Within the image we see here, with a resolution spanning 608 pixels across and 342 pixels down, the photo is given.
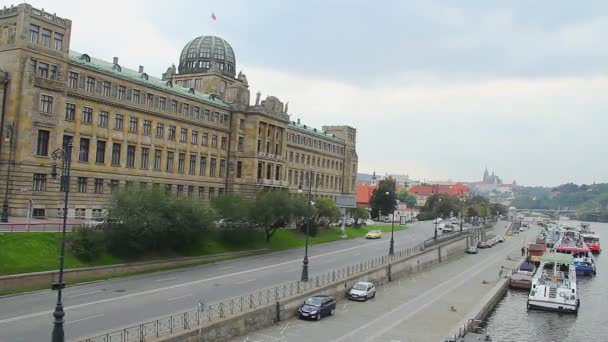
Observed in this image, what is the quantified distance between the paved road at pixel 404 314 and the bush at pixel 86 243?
797 inches

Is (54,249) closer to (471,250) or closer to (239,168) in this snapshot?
(239,168)

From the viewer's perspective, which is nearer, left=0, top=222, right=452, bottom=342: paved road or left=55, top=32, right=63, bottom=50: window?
left=0, top=222, right=452, bottom=342: paved road

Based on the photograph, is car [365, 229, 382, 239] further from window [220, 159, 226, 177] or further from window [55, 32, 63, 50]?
window [55, 32, 63, 50]

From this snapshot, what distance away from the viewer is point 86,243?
48.4m

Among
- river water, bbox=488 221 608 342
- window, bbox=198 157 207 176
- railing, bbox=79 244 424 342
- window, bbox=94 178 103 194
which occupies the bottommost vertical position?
river water, bbox=488 221 608 342

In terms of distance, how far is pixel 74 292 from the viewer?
4134 centimetres

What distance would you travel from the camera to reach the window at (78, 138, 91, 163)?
69812 millimetres

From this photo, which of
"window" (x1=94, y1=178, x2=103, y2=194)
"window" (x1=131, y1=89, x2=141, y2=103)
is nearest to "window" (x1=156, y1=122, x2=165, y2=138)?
"window" (x1=131, y1=89, x2=141, y2=103)

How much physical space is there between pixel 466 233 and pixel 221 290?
261ft

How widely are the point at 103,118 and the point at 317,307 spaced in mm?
46118

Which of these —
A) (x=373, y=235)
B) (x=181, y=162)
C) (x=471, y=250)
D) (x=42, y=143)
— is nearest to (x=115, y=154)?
(x=42, y=143)

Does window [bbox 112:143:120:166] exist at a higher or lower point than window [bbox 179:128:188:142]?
lower

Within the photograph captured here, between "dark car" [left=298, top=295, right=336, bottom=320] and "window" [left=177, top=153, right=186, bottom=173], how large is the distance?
5007 cm

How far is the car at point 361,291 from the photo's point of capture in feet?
159
